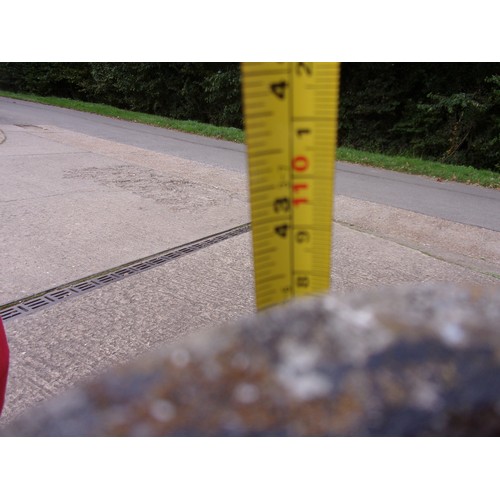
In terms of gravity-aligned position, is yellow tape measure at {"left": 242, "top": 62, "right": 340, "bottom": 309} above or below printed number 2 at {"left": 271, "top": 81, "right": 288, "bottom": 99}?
below

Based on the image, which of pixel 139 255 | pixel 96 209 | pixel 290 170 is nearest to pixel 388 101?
pixel 96 209

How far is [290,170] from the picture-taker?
1.20m

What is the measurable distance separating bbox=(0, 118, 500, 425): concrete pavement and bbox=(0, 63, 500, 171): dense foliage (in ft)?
26.5

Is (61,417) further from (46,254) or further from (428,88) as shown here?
(428,88)

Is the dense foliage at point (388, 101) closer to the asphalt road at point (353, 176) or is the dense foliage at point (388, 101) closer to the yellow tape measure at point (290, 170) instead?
the asphalt road at point (353, 176)

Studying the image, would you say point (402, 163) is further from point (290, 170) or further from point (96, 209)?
point (290, 170)

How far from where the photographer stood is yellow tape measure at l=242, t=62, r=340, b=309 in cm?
112

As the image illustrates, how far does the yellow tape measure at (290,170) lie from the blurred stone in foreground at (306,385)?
0.33 meters

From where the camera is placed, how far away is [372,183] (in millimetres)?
9016

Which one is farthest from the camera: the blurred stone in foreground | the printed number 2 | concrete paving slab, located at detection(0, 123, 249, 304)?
concrete paving slab, located at detection(0, 123, 249, 304)

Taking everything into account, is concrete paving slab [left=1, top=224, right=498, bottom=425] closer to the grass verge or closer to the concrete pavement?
the concrete pavement

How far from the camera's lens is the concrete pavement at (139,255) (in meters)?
3.33

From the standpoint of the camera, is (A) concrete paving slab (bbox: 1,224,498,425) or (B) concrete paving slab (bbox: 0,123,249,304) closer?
(A) concrete paving slab (bbox: 1,224,498,425)

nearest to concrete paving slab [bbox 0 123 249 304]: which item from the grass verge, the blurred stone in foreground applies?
the blurred stone in foreground
